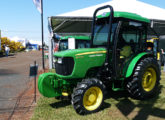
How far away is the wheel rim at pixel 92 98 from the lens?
3573 mm

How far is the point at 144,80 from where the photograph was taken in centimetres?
445

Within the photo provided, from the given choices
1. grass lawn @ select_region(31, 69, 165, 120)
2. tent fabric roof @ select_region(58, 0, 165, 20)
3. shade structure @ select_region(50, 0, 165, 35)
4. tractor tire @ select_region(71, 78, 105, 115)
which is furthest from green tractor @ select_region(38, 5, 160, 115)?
tent fabric roof @ select_region(58, 0, 165, 20)

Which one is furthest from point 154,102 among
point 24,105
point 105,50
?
point 24,105

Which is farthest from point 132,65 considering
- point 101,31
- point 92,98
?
point 92,98

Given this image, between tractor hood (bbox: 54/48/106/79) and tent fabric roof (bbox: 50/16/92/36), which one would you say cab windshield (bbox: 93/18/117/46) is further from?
tent fabric roof (bbox: 50/16/92/36)

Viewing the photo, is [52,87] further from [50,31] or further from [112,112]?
[50,31]

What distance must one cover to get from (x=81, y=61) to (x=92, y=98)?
2.92 ft

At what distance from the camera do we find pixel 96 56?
12.5ft

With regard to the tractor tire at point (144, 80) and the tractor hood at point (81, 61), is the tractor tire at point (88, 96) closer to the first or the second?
the tractor hood at point (81, 61)

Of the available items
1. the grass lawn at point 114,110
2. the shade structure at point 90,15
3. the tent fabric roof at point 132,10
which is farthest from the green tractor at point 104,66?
the tent fabric roof at point 132,10

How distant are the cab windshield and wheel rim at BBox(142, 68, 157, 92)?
5.09ft

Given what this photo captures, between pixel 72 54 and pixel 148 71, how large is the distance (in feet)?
8.02

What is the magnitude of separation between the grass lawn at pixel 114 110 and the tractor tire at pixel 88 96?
148 millimetres

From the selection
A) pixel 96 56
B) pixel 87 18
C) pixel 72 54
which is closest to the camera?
pixel 72 54
